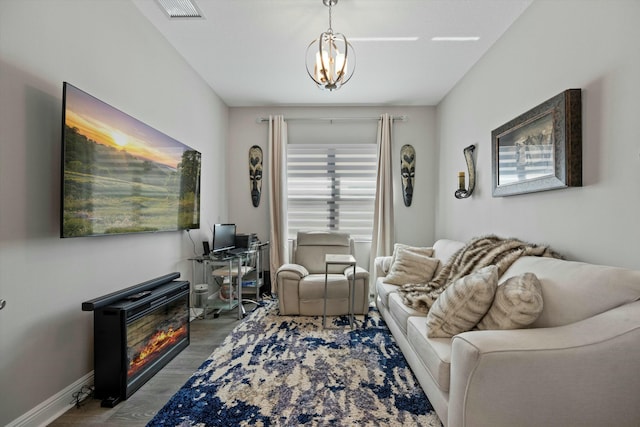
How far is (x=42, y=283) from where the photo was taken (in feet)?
5.23

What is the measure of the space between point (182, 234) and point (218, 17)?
207 centimetres

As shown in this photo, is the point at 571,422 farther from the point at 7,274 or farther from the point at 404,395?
the point at 7,274

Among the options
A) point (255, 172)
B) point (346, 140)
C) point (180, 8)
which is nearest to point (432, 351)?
point (180, 8)

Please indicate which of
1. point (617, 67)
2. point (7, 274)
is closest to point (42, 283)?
point (7, 274)

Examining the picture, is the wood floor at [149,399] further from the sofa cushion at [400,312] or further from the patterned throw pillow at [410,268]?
the patterned throw pillow at [410,268]

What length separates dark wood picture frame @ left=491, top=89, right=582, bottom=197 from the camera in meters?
1.82

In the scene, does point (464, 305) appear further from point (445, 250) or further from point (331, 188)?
point (331, 188)

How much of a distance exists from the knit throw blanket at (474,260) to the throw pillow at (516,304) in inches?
18.2

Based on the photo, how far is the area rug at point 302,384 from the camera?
1.66 meters

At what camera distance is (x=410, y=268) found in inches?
122

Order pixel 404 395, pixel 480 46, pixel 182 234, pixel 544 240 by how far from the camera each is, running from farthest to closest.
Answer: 1. pixel 182 234
2. pixel 480 46
3. pixel 544 240
4. pixel 404 395

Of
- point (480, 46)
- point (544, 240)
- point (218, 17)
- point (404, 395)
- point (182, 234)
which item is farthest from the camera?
point (182, 234)

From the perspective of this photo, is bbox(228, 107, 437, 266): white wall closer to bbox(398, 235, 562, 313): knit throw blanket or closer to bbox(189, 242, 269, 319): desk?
bbox(189, 242, 269, 319): desk

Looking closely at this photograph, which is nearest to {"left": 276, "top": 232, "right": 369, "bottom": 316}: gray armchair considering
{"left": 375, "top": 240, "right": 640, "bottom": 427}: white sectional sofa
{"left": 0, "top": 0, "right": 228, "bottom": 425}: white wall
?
{"left": 0, "top": 0, "right": 228, "bottom": 425}: white wall
